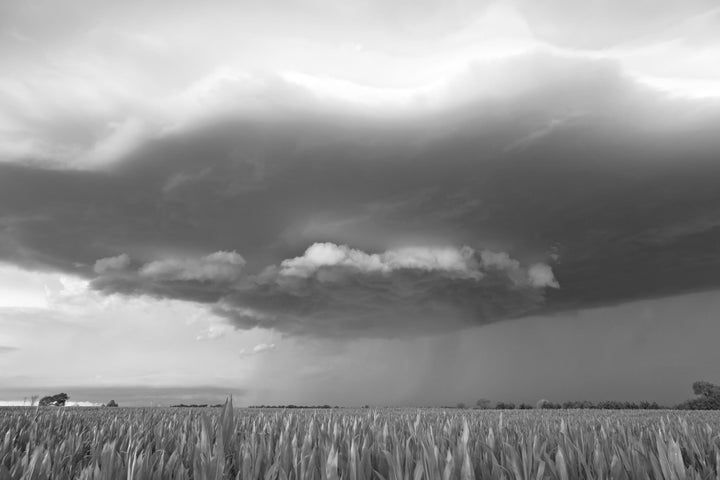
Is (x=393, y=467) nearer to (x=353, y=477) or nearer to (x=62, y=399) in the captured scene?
(x=353, y=477)

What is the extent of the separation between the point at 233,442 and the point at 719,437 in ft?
22.4

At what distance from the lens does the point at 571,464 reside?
13.7 feet

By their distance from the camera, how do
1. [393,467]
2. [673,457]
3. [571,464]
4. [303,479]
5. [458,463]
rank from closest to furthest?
[303,479], [393,467], [673,457], [458,463], [571,464]

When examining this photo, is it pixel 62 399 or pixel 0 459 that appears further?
pixel 62 399

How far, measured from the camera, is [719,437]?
697 cm

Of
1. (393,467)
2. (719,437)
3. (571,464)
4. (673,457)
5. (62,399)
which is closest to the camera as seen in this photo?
(393,467)

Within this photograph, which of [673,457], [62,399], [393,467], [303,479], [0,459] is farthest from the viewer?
[62,399]

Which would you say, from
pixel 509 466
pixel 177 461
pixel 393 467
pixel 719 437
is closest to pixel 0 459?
pixel 177 461

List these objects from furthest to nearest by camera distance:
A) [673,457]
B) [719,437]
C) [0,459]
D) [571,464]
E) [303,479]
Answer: [719,437]
[0,459]
[571,464]
[673,457]
[303,479]

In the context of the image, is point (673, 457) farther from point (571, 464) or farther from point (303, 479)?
point (303, 479)

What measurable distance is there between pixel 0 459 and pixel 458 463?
4.89 m

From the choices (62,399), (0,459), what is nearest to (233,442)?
(0,459)

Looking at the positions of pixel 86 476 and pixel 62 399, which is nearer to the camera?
pixel 86 476

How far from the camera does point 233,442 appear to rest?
5602 millimetres
